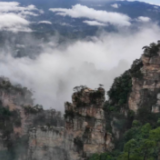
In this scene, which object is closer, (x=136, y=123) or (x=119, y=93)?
(x=136, y=123)

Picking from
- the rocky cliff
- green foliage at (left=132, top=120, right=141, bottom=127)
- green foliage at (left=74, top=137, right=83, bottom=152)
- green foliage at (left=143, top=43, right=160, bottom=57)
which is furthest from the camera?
green foliage at (left=143, top=43, right=160, bottom=57)

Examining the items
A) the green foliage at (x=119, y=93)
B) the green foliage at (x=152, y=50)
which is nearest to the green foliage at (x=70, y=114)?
the green foliage at (x=119, y=93)

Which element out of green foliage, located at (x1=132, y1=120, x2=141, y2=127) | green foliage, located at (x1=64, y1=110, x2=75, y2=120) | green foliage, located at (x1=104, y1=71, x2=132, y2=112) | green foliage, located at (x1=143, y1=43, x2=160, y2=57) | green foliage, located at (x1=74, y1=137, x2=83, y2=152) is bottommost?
green foliage, located at (x1=74, y1=137, x2=83, y2=152)

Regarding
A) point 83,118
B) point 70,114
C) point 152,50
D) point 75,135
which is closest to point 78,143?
point 75,135

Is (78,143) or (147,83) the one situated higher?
(147,83)

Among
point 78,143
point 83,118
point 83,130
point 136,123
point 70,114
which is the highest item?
point 70,114

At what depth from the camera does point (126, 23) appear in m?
148

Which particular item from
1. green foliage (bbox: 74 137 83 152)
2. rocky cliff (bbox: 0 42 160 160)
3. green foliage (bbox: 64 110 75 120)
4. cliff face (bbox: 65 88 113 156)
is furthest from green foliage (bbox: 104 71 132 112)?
green foliage (bbox: 74 137 83 152)

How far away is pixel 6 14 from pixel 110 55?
84.1 meters

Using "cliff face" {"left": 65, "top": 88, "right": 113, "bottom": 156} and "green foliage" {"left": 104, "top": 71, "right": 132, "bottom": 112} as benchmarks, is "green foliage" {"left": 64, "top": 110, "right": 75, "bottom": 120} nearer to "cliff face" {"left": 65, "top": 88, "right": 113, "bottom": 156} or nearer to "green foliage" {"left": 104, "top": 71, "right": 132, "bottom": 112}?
"cliff face" {"left": 65, "top": 88, "right": 113, "bottom": 156}

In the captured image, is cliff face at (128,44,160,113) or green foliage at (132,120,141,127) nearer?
green foliage at (132,120,141,127)

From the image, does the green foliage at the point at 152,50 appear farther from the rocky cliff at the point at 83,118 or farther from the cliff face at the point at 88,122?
the cliff face at the point at 88,122

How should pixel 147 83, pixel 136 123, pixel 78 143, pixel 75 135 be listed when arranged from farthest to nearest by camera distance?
pixel 147 83
pixel 136 123
pixel 75 135
pixel 78 143

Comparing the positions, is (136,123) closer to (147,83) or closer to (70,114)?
(147,83)
